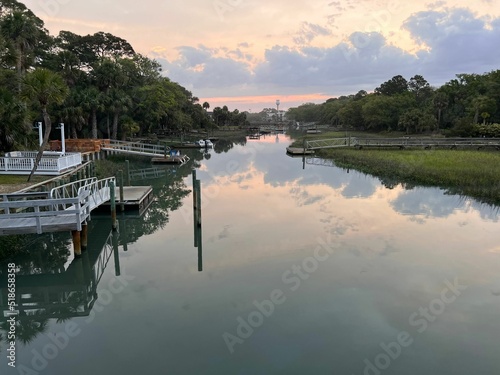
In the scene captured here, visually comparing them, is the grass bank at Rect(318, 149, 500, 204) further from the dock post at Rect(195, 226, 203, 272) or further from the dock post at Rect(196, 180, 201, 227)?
the dock post at Rect(195, 226, 203, 272)

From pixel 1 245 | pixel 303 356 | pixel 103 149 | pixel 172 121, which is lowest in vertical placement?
pixel 303 356

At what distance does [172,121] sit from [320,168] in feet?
124

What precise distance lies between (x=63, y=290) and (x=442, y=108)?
7399 cm

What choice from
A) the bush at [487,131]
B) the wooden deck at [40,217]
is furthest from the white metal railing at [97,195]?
the bush at [487,131]

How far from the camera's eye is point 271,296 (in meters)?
11.1

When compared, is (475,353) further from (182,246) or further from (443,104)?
(443,104)

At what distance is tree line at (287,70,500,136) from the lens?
192 ft

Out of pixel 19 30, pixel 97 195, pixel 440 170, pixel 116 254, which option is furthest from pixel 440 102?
pixel 116 254

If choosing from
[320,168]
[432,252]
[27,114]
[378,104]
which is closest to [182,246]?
[432,252]

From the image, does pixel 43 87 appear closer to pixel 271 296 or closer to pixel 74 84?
pixel 271 296

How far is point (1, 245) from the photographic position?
12.9 meters

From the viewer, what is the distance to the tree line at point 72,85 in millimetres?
19734

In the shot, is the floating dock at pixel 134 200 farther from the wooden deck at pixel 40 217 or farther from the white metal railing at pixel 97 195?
the wooden deck at pixel 40 217

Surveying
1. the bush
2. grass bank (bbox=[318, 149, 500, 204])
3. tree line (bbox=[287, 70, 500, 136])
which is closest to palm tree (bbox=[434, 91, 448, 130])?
tree line (bbox=[287, 70, 500, 136])
